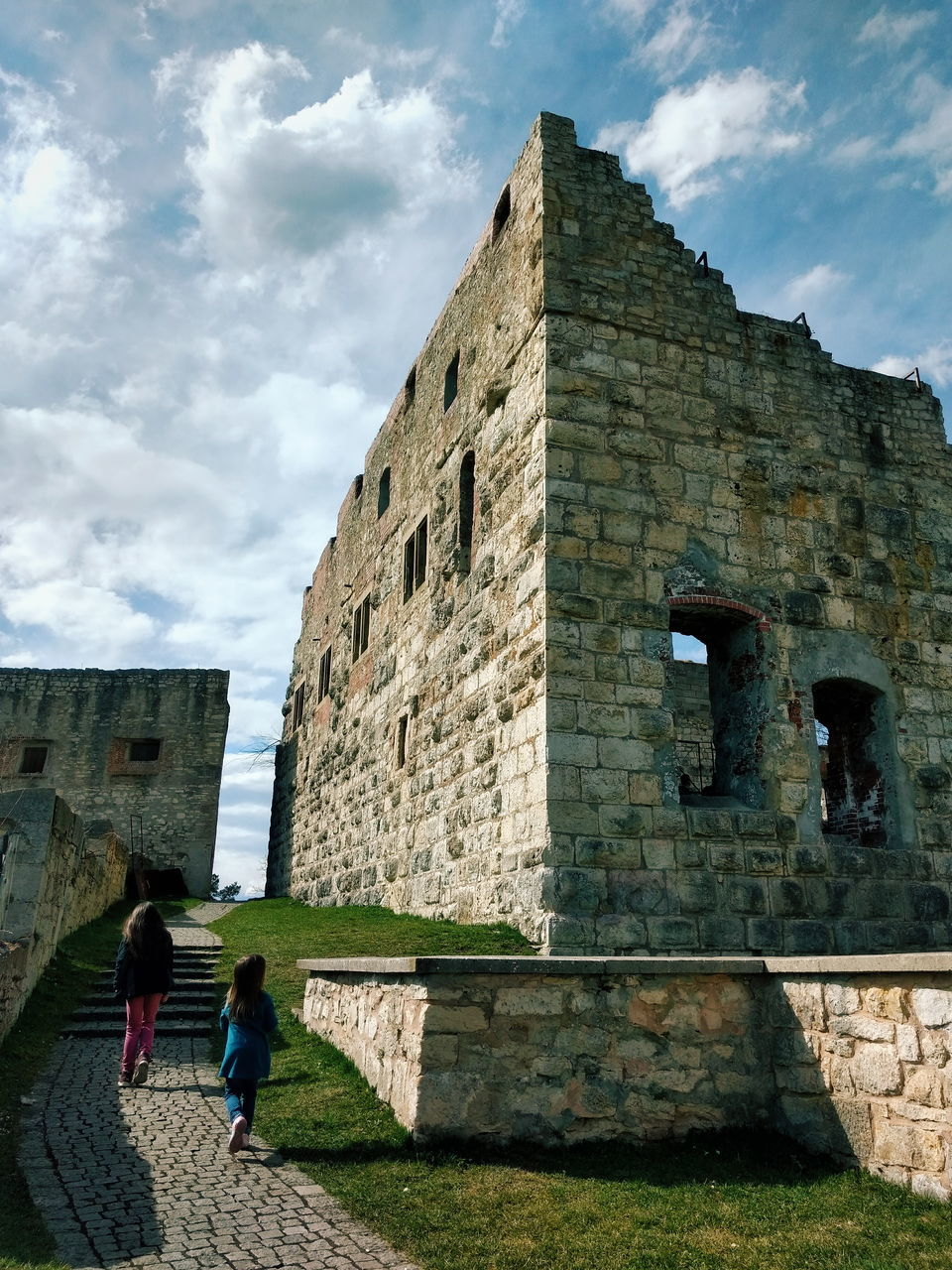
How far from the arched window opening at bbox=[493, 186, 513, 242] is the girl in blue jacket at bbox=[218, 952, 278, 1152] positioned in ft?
27.9

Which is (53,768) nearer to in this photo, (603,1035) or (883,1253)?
(603,1035)

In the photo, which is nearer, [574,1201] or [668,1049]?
[574,1201]

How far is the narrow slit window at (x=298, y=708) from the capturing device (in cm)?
2217

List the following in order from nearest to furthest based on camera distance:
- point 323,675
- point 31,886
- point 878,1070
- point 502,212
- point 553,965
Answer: point 878,1070
point 553,965
point 31,886
point 502,212
point 323,675

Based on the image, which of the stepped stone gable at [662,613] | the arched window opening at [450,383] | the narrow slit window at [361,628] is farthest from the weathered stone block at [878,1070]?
the narrow slit window at [361,628]

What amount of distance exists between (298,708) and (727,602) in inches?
612

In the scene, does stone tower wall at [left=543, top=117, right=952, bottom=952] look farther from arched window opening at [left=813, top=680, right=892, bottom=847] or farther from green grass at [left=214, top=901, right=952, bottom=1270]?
green grass at [left=214, top=901, right=952, bottom=1270]

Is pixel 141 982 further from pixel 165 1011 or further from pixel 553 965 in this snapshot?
pixel 553 965

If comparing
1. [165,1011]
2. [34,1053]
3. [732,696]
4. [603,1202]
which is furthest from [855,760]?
[34,1053]

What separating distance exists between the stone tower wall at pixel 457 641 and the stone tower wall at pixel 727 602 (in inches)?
14.4

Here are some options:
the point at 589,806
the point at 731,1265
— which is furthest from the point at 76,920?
the point at 731,1265

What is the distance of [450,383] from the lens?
12695mm

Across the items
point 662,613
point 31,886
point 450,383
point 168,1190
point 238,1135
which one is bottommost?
point 168,1190

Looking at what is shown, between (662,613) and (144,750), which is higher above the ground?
(144,750)
